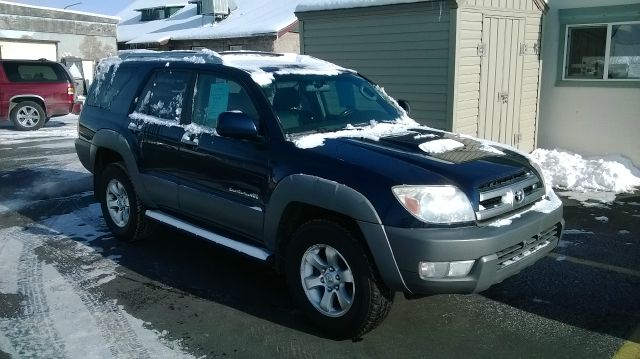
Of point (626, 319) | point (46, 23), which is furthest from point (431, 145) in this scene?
point (46, 23)

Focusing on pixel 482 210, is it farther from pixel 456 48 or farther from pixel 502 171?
pixel 456 48

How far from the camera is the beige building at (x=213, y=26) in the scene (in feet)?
76.4

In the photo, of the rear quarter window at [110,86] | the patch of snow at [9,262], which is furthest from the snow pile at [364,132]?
the patch of snow at [9,262]

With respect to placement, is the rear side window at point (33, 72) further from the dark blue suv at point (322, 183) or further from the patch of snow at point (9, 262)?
the dark blue suv at point (322, 183)

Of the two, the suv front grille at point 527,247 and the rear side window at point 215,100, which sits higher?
the rear side window at point 215,100

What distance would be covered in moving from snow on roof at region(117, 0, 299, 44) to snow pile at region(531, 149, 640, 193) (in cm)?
1551

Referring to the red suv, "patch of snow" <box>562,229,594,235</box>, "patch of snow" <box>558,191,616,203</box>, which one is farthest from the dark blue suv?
the red suv

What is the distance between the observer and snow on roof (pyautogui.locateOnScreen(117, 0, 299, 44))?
2361 cm

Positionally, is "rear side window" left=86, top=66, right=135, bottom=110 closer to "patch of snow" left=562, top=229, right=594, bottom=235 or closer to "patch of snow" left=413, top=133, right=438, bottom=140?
"patch of snow" left=413, top=133, right=438, bottom=140

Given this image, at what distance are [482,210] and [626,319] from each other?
1541 mm

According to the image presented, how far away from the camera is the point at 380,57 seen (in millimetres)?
9117

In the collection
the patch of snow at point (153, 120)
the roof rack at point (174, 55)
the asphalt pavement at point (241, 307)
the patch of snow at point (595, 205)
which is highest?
the roof rack at point (174, 55)

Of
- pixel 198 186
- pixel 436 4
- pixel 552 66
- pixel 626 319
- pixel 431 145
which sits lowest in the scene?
pixel 626 319

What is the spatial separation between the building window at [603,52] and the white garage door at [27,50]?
66.2 ft
